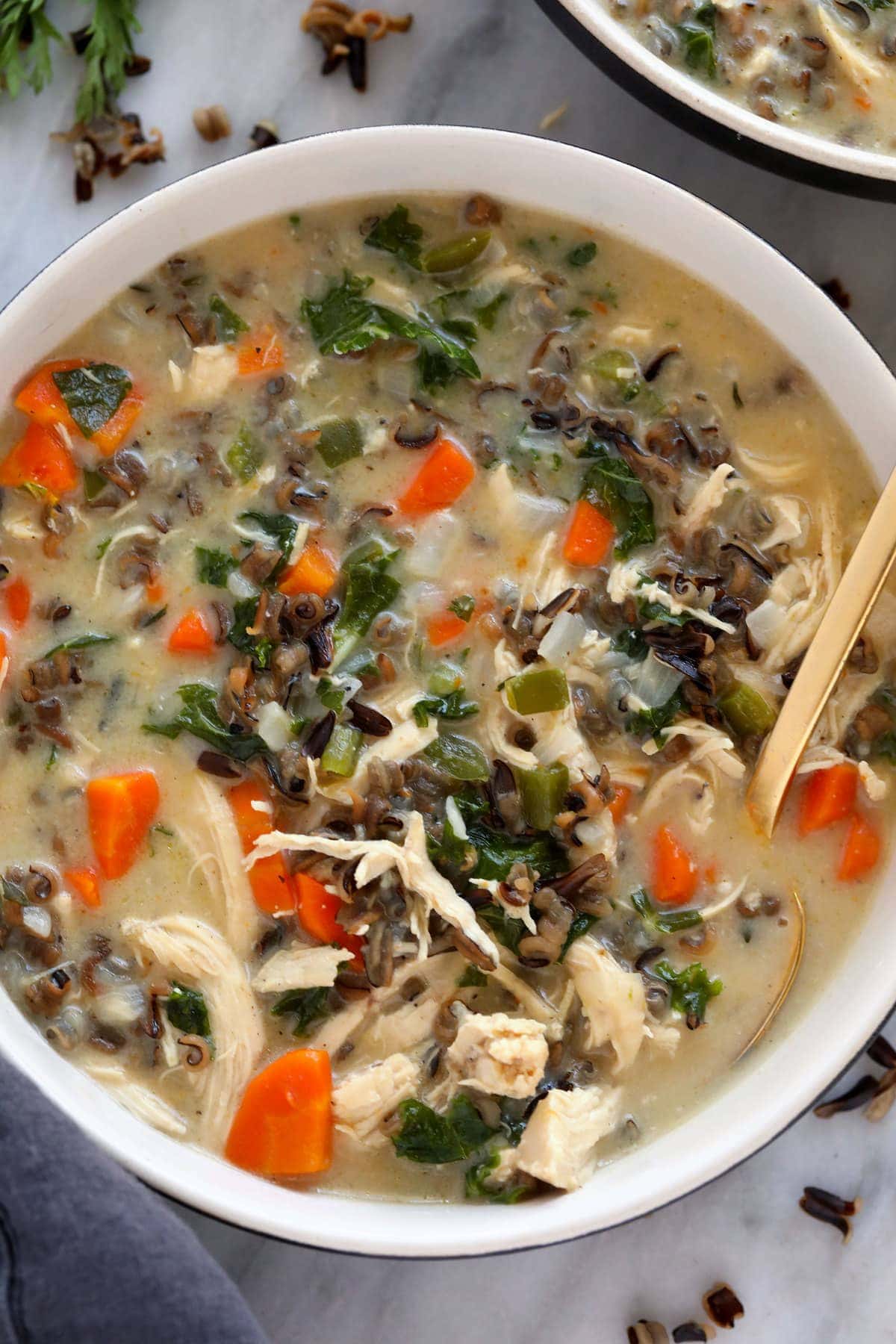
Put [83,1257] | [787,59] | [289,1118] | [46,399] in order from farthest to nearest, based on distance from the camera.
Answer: [787,59], [46,399], [289,1118], [83,1257]

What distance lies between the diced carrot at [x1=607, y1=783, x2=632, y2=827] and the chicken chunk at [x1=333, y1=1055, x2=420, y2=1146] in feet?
2.24

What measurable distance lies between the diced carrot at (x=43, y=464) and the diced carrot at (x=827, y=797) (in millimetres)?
1745

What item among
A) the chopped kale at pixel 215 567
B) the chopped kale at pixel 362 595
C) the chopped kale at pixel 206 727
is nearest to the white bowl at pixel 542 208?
the chopped kale at pixel 215 567

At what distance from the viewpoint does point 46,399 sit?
2.99 meters

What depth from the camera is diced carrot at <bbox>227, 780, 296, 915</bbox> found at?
2.95 metres

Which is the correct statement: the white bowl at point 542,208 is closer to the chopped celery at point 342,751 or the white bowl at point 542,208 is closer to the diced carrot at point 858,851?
the diced carrot at point 858,851

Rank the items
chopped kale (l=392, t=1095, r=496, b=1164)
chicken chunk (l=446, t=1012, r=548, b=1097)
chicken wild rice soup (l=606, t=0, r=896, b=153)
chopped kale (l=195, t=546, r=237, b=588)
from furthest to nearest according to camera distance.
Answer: chicken wild rice soup (l=606, t=0, r=896, b=153), chopped kale (l=195, t=546, r=237, b=588), chopped kale (l=392, t=1095, r=496, b=1164), chicken chunk (l=446, t=1012, r=548, b=1097)

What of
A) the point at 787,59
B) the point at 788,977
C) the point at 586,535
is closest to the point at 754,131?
the point at 787,59

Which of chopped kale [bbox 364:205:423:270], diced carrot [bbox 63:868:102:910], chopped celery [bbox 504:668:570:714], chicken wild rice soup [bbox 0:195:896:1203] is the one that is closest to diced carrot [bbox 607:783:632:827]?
chicken wild rice soup [bbox 0:195:896:1203]

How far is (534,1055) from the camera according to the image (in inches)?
110

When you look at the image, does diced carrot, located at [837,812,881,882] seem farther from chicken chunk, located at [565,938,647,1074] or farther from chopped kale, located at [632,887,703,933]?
chicken chunk, located at [565,938,647,1074]

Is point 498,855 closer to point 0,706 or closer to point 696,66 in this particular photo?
point 0,706

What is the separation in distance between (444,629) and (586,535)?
0.37 metres

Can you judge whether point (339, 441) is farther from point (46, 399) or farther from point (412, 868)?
point (412, 868)
